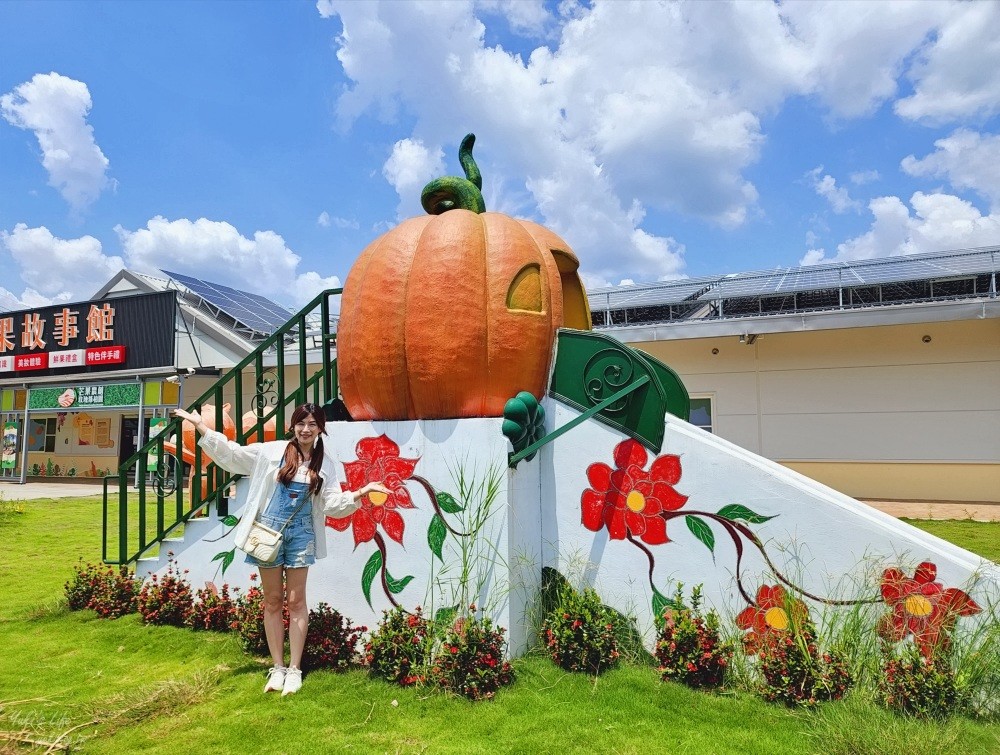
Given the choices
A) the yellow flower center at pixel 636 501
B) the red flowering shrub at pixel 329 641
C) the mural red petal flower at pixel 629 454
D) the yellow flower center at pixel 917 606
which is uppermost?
the mural red petal flower at pixel 629 454

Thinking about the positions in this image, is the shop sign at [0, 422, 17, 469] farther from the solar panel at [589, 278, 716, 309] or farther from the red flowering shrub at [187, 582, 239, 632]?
the red flowering shrub at [187, 582, 239, 632]

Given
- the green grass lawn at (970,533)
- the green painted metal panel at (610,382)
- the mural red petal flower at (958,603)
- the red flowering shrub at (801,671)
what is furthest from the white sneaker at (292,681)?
the green grass lawn at (970,533)

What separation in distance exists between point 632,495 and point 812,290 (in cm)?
997

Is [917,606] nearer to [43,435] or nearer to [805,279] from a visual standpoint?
[805,279]

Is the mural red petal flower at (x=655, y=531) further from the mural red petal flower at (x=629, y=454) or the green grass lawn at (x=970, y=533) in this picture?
the green grass lawn at (x=970, y=533)

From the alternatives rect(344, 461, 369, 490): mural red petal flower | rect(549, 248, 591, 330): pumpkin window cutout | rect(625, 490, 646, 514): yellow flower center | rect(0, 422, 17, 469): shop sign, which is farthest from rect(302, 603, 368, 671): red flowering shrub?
rect(0, 422, 17, 469): shop sign

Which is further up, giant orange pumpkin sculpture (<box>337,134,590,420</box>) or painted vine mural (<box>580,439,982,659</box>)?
giant orange pumpkin sculpture (<box>337,134,590,420</box>)

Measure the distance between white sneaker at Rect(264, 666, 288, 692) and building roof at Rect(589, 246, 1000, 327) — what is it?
→ 1032 centimetres

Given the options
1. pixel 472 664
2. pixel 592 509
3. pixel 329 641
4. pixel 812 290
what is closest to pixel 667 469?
pixel 592 509

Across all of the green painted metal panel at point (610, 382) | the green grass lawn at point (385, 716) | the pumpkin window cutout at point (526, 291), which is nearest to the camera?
the green grass lawn at point (385, 716)

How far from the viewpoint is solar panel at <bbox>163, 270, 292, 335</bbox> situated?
17.1 m

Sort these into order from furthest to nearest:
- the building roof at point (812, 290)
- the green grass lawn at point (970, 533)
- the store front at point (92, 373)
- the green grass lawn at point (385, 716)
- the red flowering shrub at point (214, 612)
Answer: the store front at point (92, 373) < the building roof at point (812, 290) < the green grass lawn at point (970, 533) < the red flowering shrub at point (214, 612) < the green grass lawn at point (385, 716)

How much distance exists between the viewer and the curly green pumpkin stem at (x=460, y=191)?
4.80m

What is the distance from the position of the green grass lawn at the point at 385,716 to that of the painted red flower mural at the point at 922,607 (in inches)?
15.0
